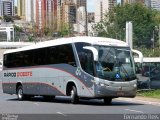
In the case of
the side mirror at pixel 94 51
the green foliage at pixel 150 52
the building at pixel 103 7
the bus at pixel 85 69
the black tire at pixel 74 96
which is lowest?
the green foliage at pixel 150 52

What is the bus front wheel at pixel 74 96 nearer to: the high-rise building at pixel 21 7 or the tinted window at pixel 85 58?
the tinted window at pixel 85 58

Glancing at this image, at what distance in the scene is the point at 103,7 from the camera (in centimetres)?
12006

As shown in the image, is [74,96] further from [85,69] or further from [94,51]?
[94,51]

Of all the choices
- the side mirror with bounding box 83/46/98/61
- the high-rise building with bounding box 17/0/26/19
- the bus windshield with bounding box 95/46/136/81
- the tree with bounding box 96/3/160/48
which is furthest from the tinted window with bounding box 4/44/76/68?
the high-rise building with bounding box 17/0/26/19

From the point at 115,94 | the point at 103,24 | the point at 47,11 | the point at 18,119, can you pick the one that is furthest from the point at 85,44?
the point at 47,11

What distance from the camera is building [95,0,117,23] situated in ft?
387

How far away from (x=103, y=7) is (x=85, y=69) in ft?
317

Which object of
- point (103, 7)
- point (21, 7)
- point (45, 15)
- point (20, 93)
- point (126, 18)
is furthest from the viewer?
point (21, 7)

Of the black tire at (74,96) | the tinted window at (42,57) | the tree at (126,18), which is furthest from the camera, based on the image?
the tree at (126,18)

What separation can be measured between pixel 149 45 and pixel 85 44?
58.0 metres

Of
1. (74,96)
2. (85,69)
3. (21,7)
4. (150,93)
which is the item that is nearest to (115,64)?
(85,69)

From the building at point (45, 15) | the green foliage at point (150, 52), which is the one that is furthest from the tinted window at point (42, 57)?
the building at point (45, 15)

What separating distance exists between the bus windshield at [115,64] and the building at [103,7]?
304ft

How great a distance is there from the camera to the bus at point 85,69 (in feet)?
78.6
